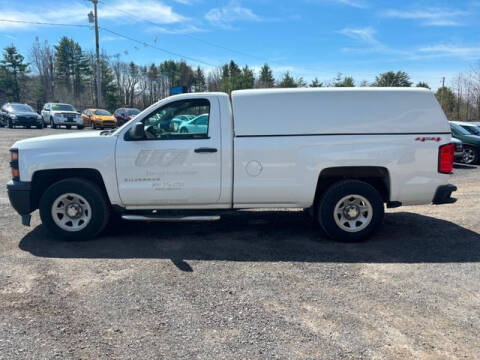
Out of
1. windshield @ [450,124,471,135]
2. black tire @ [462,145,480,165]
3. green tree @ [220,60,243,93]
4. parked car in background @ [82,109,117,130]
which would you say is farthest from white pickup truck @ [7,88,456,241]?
green tree @ [220,60,243,93]

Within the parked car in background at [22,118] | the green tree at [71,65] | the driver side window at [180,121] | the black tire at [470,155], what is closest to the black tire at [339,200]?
the driver side window at [180,121]

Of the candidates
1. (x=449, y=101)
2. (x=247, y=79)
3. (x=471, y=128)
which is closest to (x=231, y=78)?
(x=247, y=79)

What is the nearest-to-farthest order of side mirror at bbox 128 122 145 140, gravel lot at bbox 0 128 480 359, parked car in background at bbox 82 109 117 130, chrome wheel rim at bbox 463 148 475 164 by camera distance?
gravel lot at bbox 0 128 480 359, side mirror at bbox 128 122 145 140, chrome wheel rim at bbox 463 148 475 164, parked car in background at bbox 82 109 117 130

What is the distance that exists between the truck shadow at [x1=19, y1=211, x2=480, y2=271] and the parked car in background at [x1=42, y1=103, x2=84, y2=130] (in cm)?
2466

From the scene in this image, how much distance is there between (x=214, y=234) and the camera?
590cm

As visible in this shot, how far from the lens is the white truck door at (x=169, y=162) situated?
527cm

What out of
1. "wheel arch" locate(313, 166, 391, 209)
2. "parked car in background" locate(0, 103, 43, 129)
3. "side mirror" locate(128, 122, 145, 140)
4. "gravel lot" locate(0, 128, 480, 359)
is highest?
"parked car in background" locate(0, 103, 43, 129)

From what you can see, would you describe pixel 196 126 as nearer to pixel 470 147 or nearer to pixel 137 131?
pixel 137 131

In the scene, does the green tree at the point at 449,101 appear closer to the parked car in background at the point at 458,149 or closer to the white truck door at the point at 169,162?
the parked car in background at the point at 458,149

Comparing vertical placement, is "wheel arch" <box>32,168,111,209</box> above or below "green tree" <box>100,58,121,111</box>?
below

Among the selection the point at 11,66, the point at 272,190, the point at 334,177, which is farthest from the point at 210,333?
the point at 11,66

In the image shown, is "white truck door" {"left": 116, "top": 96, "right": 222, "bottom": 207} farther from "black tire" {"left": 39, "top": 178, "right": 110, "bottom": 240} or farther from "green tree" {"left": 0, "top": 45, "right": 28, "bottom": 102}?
"green tree" {"left": 0, "top": 45, "right": 28, "bottom": 102}

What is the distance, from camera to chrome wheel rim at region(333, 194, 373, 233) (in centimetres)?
543

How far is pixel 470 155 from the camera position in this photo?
44.7 ft
